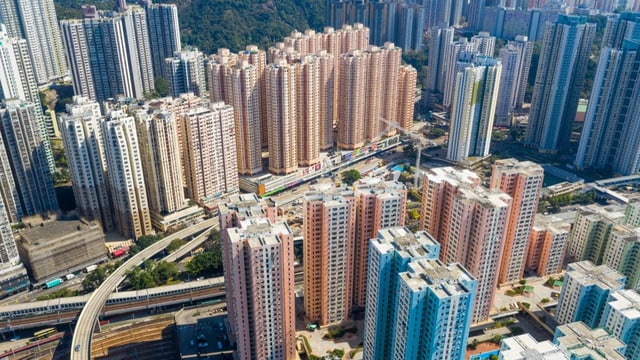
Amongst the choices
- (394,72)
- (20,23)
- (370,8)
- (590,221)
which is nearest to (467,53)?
(394,72)

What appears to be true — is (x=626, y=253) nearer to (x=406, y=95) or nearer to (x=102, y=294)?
(x=406, y=95)

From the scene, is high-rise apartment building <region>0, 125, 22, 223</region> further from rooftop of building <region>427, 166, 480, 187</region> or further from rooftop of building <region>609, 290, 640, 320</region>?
rooftop of building <region>609, 290, 640, 320</region>

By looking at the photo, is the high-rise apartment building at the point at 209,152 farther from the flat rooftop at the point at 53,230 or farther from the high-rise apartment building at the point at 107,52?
the high-rise apartment building at the point at 107,52

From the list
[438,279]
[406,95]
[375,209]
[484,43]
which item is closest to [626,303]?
[438,279]

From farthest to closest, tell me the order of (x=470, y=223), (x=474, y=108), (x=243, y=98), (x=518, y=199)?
(x=474, y=108) < (x=243, y=98) < (x=518, y=199) < (x=470, y=223)

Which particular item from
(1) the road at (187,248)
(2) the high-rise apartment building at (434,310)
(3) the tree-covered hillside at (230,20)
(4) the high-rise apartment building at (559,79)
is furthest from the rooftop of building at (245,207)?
(3) the tree-covered hillside at (230,20)

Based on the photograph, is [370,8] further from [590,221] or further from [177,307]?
[177,307]

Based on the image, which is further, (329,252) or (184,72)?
(184,72)
